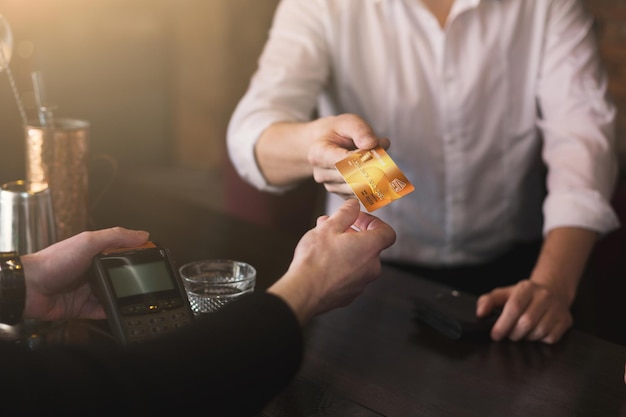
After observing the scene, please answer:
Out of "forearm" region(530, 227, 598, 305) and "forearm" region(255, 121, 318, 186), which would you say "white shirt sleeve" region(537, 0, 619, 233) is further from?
"forearm" region(255, 121, 318, 186)

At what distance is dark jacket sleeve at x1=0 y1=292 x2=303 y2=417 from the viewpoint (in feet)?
2.25

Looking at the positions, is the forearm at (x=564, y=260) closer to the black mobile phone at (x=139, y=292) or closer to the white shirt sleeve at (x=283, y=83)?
the white shirt sleeve at (x=283, y=83)

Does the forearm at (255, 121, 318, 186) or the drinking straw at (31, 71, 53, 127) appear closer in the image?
the drinking straw at (31, 71, 53, 127)

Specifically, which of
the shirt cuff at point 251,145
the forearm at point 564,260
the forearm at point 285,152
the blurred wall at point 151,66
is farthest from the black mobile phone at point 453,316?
the blurred wall at point 151,66

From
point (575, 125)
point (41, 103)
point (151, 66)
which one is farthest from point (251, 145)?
point (151, 66)

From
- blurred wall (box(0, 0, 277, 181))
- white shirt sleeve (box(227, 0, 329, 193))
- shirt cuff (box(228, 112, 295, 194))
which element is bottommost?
blurred wall (box(0, 0, 277, 181))

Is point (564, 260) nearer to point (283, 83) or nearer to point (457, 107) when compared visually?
point (457, 107)

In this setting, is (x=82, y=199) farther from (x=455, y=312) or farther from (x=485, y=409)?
(x=485, y=409)

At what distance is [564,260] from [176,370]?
89cm

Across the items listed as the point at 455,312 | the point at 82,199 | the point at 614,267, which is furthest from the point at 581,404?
the point at 614,267

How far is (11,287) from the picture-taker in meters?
0.92

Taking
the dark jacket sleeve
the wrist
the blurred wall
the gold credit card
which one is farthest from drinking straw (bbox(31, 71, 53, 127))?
the blurred wall

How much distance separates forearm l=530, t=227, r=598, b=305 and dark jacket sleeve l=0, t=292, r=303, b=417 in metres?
0.71

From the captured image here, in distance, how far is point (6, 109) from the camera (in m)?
2.21
